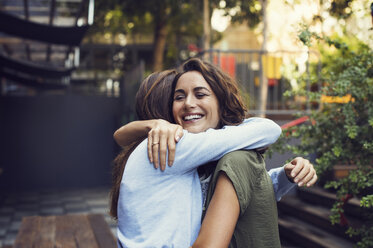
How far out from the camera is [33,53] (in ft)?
36.0

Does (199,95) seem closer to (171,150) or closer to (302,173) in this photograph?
(171,150)

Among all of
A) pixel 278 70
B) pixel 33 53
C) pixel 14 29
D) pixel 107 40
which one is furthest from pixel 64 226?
pixel 107 40

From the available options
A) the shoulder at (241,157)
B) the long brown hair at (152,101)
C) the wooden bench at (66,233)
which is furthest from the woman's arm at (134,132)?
the wooden bench at (66,233)

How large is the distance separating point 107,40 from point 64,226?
14.1 m

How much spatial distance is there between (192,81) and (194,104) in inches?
3.5

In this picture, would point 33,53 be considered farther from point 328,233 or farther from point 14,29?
point 328,233

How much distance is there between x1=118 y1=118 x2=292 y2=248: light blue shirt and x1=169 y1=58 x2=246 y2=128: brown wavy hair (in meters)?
0.25

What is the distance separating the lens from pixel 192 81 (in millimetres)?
1729

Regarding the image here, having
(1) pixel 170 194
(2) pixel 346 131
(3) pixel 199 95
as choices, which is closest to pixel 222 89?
(3) pixel 199 95

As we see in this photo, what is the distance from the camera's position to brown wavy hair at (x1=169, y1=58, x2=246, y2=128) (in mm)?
1731

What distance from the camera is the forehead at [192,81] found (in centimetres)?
172

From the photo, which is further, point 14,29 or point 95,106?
point 95,106

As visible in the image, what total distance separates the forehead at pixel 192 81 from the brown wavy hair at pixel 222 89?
0.01 meters

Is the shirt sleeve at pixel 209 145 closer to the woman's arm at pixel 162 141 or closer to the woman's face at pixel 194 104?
the woman's arm at pixel 162 141
